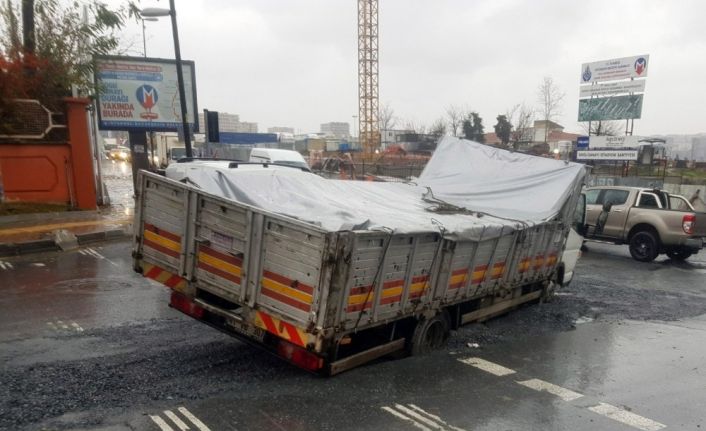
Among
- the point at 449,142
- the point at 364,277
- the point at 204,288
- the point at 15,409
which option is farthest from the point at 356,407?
the point at 449,142

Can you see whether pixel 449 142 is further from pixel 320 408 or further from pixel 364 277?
pixel 320 408

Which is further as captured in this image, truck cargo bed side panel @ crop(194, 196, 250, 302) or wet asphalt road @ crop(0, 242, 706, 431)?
truck cargo bed side panel @ crop(194, 196, 250, 302)

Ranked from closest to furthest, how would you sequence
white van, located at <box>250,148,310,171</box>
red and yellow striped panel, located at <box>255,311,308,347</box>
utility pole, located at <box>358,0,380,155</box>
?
red and yellow striped panel, located at <box>255,311,308,347</box>, white van, located at <box>250,148,310,171</box>, utility pole, located at <box>358,0,380,155</box>

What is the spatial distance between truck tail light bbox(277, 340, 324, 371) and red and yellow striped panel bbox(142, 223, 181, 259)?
5.08 feet

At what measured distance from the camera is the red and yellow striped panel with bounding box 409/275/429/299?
5.48 metres

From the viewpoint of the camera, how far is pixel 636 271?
1273cm

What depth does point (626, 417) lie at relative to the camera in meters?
4.94

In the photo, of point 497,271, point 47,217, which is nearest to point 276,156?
point 47,217

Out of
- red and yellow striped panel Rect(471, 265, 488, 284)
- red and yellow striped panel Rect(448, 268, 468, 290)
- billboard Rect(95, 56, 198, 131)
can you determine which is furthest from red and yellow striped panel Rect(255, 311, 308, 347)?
billboard Rect(95, 56, 198, 131)

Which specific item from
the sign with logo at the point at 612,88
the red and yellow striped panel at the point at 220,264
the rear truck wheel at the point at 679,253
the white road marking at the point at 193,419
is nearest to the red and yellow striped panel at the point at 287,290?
the red and yellow striped panel at the point at 220,264

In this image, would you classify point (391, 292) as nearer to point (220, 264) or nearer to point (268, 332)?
point (268, 332)

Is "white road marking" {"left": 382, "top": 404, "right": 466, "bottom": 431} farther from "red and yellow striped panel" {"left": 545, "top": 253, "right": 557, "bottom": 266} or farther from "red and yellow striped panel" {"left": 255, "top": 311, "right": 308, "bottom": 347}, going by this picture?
"red and yellow striped panel" {"left": 545, "top": 253, "right": 557, "bottom": 266}

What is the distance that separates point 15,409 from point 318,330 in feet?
8.26

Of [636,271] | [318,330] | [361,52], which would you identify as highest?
[361,52]
